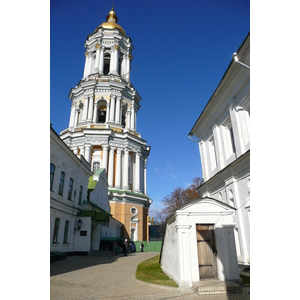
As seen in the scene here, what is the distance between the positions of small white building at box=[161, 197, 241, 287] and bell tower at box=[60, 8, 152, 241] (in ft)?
86.7

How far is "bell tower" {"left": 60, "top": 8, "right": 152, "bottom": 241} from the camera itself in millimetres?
34250

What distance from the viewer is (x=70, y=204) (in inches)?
727

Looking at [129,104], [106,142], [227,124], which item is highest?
[129,104]

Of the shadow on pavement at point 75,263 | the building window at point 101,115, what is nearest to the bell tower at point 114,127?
the building window at point 101,115

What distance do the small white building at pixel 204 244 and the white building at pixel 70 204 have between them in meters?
9.98

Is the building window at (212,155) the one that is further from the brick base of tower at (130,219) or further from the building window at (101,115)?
the building window at (101,115)

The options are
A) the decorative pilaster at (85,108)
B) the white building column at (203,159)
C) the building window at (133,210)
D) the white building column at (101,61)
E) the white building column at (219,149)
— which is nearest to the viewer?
the white building column at (219,149)

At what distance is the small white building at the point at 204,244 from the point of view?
719 cm

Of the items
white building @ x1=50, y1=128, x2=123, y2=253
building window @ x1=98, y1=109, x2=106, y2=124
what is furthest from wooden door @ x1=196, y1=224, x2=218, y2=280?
building window @ x1=98, y1=109, x2=106, y2=124

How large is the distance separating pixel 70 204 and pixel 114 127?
2089cm
